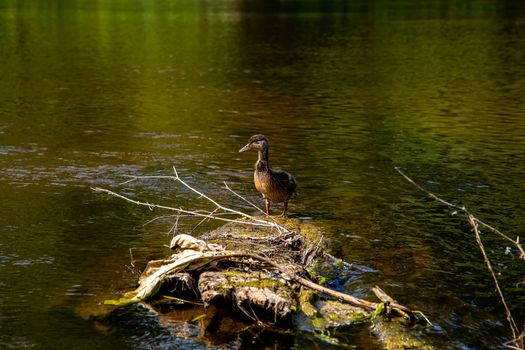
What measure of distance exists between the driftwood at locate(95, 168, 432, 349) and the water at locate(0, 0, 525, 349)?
357mm

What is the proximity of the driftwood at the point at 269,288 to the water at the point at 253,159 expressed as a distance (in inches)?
14.1

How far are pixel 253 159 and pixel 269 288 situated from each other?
10206mm

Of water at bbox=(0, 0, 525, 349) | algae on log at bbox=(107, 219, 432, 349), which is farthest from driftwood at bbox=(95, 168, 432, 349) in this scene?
water at bbox=(0, 0, 525, 349)

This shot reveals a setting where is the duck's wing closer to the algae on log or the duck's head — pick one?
the duck's head

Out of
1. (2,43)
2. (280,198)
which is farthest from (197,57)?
(280,198)

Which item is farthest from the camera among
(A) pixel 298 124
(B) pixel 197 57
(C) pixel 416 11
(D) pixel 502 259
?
(C) pixel 416 11

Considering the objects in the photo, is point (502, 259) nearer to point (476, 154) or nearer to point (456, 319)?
point (456, 319)

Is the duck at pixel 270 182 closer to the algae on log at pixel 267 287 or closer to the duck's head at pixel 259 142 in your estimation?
the duck's head at pixel 259 142

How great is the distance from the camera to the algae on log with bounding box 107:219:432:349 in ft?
32.4

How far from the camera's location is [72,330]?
32.5ft

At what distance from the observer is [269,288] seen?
1020cm

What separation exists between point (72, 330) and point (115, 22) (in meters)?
64.7

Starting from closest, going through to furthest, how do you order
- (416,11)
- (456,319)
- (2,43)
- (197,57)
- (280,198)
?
1. (456,319)
2. (280,198)
3. (197,57)
4. (2,43)
5. (416,11)

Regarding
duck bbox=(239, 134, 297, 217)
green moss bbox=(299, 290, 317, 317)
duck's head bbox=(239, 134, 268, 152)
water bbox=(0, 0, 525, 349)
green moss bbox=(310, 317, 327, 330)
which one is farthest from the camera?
duck's head bbox=(239, 134, 268, 152)
